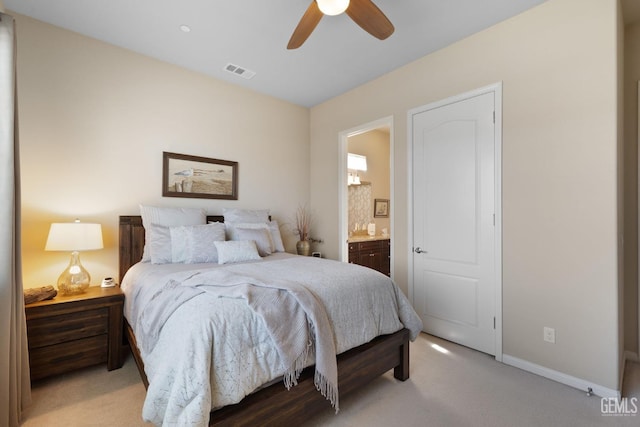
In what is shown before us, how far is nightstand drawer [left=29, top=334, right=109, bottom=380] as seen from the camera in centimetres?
208

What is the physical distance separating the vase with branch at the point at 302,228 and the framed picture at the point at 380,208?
1612 millimetres

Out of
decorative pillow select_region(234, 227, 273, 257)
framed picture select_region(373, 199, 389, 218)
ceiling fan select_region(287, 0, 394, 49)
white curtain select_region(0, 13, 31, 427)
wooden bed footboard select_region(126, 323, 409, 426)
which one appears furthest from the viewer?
framed picture select_region(373, 199, 389, 218)

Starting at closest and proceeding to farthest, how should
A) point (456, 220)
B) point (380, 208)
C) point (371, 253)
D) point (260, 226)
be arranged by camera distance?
point (456, 220)
point (260, 226)
point (371, 253)
point (380, 208)

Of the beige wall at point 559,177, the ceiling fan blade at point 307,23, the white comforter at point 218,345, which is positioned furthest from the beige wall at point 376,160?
the white comforter at point 218,345

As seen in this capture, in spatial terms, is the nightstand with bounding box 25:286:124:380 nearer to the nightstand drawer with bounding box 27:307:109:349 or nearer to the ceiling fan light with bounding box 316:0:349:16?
the nightstand drawer with bounding box 27:307:109:349

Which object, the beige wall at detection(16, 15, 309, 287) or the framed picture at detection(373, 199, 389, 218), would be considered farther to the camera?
the framed picture at detection(373, 199, 389, 218)

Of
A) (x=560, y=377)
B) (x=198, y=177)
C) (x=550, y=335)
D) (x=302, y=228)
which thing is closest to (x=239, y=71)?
(x=198, y=177)

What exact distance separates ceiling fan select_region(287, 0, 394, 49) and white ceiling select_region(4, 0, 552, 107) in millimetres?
372

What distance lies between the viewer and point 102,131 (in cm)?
285

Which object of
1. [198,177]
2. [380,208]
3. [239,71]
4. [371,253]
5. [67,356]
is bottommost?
[67,356]

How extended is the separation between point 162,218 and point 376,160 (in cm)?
→ 402

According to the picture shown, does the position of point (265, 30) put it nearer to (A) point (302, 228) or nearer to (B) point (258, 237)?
(B) point (258, 237)

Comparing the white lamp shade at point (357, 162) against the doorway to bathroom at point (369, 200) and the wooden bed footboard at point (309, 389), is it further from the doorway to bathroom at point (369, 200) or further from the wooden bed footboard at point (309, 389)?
the wooden bed footboard at point (309, 389)

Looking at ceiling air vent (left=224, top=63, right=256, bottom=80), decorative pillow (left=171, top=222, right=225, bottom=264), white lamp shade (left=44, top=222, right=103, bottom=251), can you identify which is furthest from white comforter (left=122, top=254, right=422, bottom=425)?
ceiling air vent (left=224, top=63, right=256, bottom=80)
